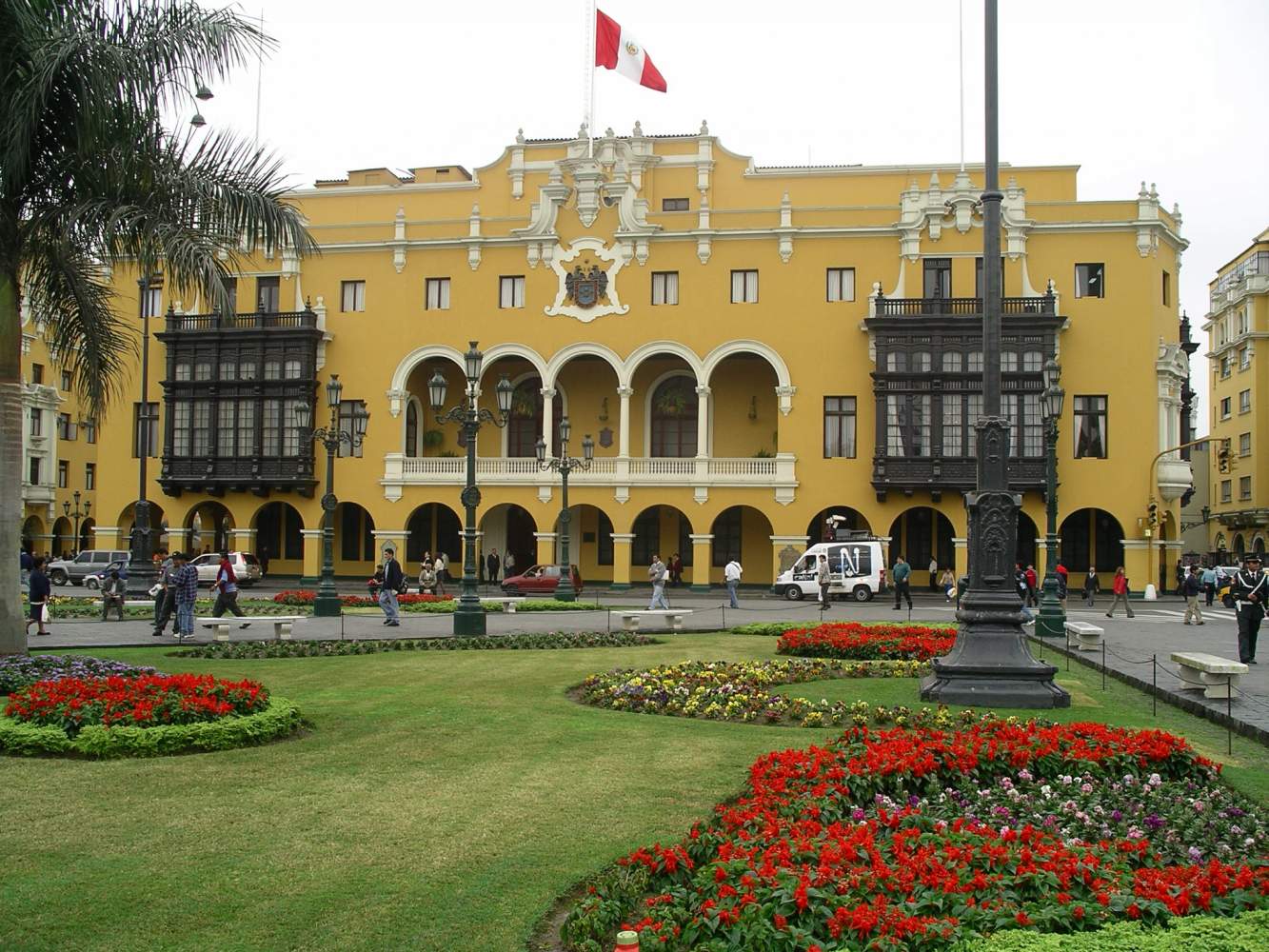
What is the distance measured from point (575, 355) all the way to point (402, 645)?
24887 millimetres

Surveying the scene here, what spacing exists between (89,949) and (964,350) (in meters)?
38.5

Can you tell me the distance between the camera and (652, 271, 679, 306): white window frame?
43.2 meters

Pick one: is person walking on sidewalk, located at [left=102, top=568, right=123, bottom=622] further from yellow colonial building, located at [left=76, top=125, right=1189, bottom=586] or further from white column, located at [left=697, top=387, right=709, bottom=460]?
white column, located at [left=697, top=387, right=709, bottom=460]

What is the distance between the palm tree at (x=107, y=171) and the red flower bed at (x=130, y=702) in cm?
357

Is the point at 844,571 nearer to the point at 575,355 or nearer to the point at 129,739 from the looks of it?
A: the point at 575,355

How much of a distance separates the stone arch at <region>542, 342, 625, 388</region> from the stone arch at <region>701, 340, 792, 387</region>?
3121 millimetres

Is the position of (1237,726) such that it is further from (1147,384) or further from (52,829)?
(1147,384)

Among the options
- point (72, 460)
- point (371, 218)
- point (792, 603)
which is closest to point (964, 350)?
point (792, 603)

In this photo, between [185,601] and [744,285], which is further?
[744,285]

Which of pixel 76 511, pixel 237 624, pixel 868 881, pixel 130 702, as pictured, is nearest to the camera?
pixel 868 881

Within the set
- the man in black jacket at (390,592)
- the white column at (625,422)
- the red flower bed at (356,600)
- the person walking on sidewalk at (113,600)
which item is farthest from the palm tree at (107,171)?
the white column at (625,422)

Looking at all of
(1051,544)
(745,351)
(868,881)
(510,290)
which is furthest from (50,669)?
(510,290)

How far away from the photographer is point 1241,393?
6494 cm

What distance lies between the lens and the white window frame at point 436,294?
44688mm
